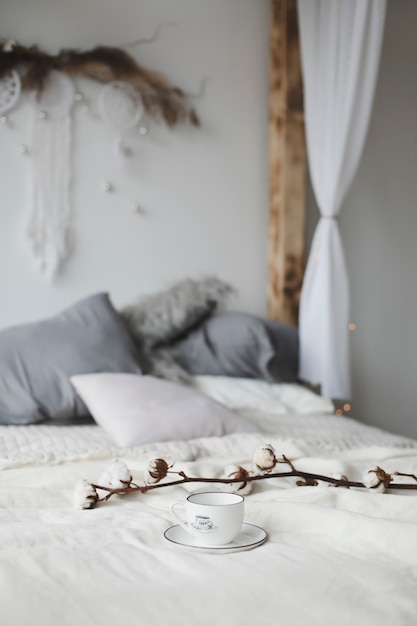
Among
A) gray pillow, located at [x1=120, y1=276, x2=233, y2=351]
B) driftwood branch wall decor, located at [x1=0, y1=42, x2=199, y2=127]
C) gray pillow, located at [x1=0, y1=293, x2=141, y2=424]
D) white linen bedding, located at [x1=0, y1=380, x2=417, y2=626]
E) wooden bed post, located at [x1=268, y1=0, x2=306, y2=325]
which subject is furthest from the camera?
wooden bed post, located at [x1=268, y1=0, x2=306, y2=325]

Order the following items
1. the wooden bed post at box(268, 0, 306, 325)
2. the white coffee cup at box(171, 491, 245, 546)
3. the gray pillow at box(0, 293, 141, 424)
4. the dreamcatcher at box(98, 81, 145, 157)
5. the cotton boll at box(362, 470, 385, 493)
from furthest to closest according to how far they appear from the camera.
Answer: the wooden bed post at box(268, 0, 306, 325) → the dreamcatcher at box(98, 81, 145, 157) → the gray pillow at box(0, 293, 141, 424) → the cotton boll at box(362, 470, 385, 493) → the white coffee cup at box(171, 491, 245, 546)

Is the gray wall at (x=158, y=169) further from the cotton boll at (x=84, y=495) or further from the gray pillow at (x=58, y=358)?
the cotton boll at (x=84, y=495)

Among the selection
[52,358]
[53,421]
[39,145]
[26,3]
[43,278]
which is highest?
[26,3]

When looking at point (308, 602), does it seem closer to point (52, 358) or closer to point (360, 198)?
point (52, 358)

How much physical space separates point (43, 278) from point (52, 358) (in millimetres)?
648

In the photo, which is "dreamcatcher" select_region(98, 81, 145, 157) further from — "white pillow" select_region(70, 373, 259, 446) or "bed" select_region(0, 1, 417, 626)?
"white pillow" select_region(70, 373, 259, 446)

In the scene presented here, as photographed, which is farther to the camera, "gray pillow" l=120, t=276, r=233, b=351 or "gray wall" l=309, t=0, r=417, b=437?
Answer: "gray wall" l=309, t=0, r=417, b=437

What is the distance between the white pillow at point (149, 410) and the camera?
2066 millimetres

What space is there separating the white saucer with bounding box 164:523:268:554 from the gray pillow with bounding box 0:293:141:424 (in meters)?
1.20

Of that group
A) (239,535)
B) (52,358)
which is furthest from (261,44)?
(239,535)

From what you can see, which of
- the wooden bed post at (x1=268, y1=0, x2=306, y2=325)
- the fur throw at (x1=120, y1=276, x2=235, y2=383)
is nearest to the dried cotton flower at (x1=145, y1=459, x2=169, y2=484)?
the fur throw at (x1=120, y1=276, x2=235, y2=383)

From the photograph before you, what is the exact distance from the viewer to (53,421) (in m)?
2.41

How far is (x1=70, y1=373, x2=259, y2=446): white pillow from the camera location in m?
2.07

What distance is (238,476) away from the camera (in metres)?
1.38
